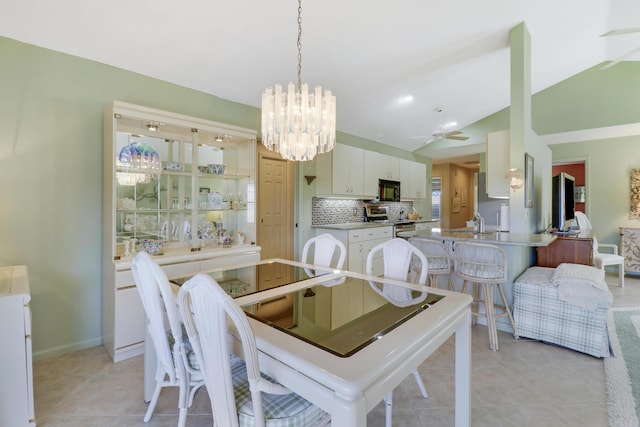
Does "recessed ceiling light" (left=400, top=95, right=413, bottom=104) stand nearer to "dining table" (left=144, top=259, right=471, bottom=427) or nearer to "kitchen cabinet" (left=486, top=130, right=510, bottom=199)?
"kitchen cabinet" (left=486, top=130, right=510, bottom=199)

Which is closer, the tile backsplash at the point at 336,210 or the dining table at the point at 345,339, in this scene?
the dining table at the point at 345,339

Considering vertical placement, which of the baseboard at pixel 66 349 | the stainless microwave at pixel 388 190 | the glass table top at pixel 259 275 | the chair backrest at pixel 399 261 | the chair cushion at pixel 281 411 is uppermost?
the stainless microwave at pixel 388 190

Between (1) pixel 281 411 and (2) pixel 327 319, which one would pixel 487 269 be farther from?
(1) pixel 281 411

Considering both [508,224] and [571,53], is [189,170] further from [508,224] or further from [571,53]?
[571,53]

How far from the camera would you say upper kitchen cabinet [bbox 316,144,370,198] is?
4.49 m

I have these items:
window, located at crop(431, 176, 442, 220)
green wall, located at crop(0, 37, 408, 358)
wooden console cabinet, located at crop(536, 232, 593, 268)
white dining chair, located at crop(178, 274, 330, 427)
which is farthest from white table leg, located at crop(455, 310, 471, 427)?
window, located at crop(431, 176, 442, 220)

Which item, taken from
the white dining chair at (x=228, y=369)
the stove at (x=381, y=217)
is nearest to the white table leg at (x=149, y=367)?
the white dining chair at (x=228, y=369)

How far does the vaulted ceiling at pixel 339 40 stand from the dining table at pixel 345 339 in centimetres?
202

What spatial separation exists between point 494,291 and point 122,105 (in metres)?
3.79

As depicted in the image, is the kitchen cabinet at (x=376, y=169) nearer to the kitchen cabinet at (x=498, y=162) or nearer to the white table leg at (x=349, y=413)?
the kitchen cabinet at (x=498, y=162)

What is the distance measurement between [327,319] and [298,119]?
1.23 meters

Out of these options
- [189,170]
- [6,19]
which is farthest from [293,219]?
[6,19]

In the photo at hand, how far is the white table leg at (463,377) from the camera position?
1494mm

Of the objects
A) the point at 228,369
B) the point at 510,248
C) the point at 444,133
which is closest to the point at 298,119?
the point at 228,369
